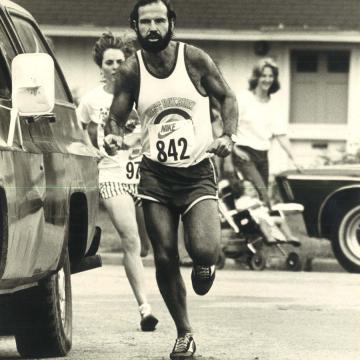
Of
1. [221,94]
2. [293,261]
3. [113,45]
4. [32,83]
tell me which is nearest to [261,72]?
[293,261]

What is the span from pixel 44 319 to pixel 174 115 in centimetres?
129

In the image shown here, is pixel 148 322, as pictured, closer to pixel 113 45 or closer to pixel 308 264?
pixel 113 45

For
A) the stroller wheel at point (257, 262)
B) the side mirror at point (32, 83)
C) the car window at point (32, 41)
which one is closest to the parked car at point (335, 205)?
the stroller wheel at point (257, 262)

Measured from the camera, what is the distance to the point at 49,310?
7613 millimetres

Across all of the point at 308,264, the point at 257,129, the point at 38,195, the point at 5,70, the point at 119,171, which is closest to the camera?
the point at 38,195

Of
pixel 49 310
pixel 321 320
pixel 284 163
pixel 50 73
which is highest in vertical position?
pixel 50 73

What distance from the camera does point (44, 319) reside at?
25.0 feet

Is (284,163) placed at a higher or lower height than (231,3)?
lower

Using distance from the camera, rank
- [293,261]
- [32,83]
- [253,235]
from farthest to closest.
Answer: [293,261], [253,235], [32,83]

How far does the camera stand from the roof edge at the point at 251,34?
83.6ft

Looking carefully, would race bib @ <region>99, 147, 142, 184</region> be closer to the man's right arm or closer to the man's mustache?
the man's right arm

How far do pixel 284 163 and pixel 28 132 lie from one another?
1913 centimetres

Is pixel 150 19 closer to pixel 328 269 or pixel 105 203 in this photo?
pixel 105 203

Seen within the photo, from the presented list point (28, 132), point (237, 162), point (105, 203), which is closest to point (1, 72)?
point (28, 132)
